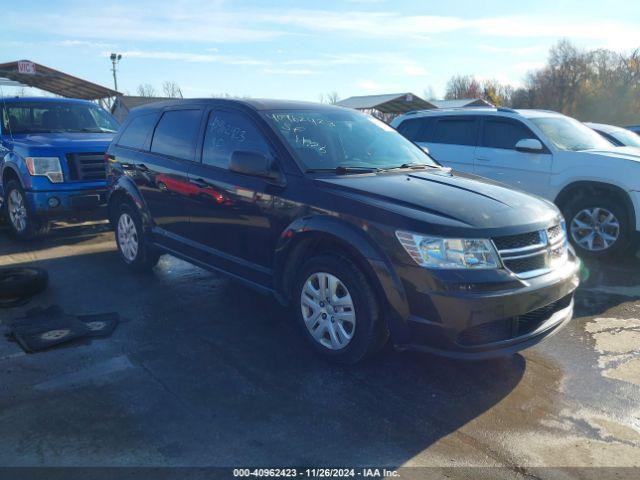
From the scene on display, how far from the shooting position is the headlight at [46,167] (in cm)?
668

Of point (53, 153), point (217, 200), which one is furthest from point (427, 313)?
point (53, 153)

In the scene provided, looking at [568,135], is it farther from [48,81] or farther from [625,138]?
[48,81]

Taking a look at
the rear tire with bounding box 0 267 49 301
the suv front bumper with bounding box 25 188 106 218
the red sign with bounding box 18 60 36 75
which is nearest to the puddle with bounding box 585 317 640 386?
the rear tire with bounding box 0 267 49 301

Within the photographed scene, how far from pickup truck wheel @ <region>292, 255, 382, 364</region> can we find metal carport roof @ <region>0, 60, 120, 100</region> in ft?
35.6

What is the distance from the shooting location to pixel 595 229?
6.70 meters

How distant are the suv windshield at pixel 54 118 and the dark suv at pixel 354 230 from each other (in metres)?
3.47

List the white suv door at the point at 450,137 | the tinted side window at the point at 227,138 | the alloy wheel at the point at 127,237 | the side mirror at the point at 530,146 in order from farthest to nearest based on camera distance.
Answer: the white suv door at the point at 450,137 → the side mirror at the point at 530,146 → the alloy wheel at the point at 127,237 → the tinted side window at the point at 227,138

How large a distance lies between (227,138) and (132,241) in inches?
80.6

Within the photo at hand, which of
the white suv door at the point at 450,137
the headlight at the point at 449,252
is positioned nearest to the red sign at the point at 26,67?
the white suv door at the point at 450,137

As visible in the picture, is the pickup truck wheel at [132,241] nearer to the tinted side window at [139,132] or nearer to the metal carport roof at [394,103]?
the tinted side window at [139,132]

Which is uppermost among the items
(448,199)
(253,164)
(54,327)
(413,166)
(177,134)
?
(177,134)

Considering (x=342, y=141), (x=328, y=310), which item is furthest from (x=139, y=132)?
(x=328, y=310)

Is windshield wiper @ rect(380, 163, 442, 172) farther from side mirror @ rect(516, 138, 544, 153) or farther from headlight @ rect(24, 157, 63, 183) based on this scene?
headlight @ rect(24, 157, 63, 183)

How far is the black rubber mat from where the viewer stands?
13.1ft
